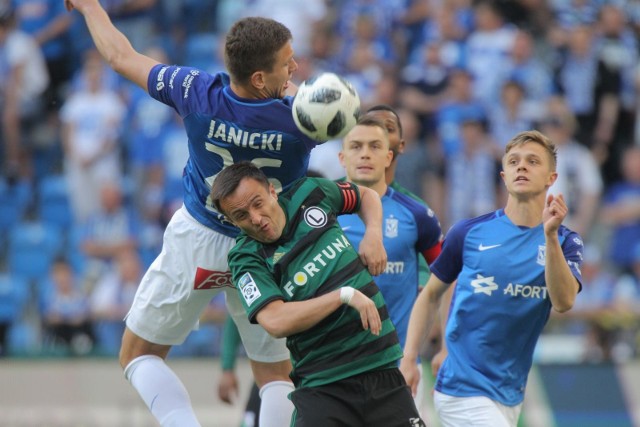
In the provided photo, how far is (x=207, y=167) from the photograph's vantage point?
600 centimetres

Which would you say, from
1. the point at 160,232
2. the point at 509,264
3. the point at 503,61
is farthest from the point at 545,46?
the point at 509,264

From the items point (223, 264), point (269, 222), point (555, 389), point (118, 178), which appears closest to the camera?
point (269, 222)

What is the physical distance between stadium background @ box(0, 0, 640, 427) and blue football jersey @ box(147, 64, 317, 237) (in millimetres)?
4842

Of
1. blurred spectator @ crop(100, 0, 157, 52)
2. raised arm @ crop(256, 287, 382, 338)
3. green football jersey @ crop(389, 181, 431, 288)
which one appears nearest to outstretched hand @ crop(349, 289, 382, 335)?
raised arm @ crop(256, 287, 382, 338)

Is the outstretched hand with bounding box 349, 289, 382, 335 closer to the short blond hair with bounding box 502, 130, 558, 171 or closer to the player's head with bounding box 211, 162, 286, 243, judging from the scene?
the player's head with bounding box 211, 162, 286, 243

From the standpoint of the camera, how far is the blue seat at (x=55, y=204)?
14.8m

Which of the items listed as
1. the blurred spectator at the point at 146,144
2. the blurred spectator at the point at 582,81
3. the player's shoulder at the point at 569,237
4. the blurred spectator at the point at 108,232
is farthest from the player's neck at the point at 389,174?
the blurred spectator at the point at 146,144

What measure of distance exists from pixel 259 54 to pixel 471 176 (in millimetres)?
7590

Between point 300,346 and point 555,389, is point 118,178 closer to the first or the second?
point 555,389

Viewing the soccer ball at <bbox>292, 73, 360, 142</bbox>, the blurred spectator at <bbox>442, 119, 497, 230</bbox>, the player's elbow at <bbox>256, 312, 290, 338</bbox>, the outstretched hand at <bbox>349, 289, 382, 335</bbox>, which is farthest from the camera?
the blurred spectator at <bbox>442, 119, 497, 230</bbox>

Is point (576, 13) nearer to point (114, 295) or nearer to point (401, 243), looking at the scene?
point (114, 295)

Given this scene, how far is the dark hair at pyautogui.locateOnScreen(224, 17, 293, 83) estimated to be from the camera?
5.58 m

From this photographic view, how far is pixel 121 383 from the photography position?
10.4 metres

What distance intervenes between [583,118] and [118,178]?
6062 mm
